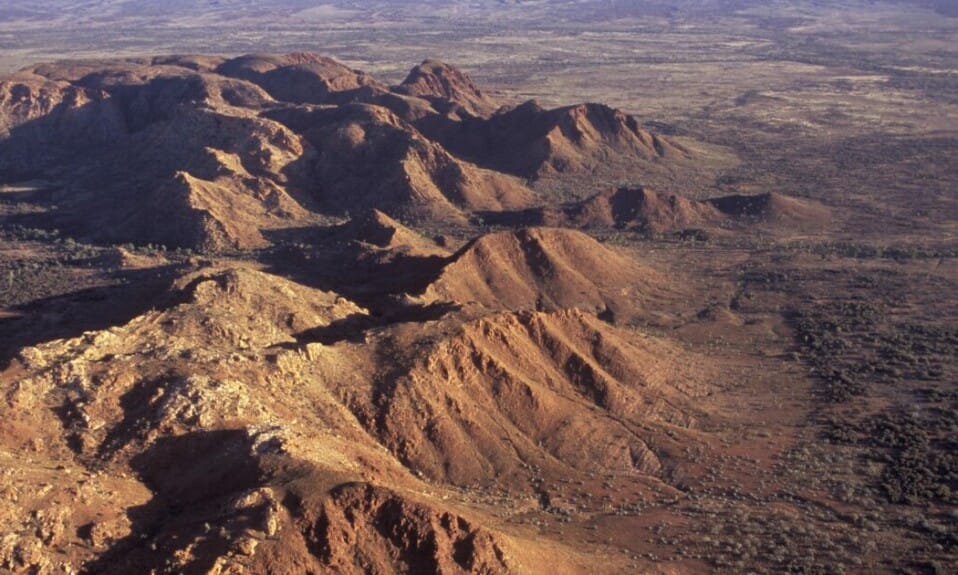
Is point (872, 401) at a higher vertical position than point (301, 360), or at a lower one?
lower

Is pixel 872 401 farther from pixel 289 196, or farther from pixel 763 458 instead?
pixel 289 196

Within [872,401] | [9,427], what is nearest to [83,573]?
[9,427]

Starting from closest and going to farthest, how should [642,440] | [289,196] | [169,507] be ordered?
1. [169,507]
2. [642,440]
3. [289,196]

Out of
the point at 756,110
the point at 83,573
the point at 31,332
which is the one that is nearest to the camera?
the point at 83,573

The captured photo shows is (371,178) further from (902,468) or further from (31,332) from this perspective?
(902,468)

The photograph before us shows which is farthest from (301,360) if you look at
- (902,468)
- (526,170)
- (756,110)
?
(756,110)

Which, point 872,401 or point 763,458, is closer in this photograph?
point 763,458
